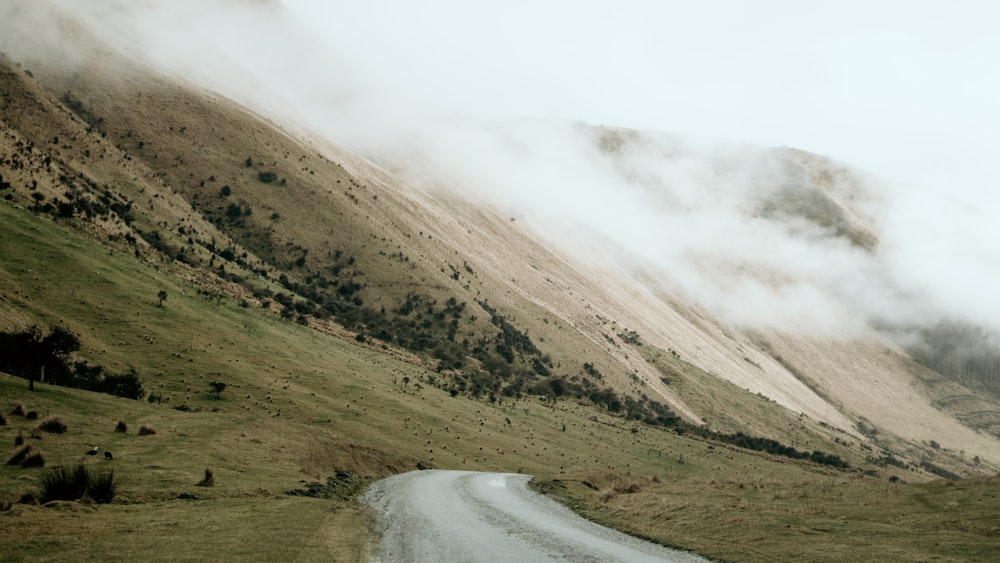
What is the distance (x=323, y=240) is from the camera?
361ft

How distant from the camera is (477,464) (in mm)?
55688

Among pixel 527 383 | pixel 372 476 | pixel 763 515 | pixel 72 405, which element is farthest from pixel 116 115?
pixel 763 515

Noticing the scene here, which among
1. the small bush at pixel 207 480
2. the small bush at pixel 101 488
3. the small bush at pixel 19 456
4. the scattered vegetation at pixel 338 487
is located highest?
the small bush at pixel 101 488

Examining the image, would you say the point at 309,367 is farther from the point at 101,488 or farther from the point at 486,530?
the point at 486,530

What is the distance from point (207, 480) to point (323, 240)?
3417 inches

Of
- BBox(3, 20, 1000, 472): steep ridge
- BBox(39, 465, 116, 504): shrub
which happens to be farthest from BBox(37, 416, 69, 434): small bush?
BBox(3, 20, 1000, 472): steep ridge

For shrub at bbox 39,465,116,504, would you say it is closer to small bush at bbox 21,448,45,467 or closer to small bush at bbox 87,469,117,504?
small bush at bbox 87,469,117,504

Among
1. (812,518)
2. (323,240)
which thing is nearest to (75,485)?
(812,518)

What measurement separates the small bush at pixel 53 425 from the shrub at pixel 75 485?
724cm

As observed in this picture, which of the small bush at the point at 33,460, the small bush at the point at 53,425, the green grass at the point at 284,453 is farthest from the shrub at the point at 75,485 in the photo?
the small bush at the point at 53,425

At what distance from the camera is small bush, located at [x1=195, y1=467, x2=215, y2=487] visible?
86.0 ft

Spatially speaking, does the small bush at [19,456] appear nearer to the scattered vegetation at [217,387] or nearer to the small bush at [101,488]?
the small bush at [101,488]

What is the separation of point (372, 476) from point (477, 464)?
57.2 ft

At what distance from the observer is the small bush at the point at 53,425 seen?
94.1 feet
